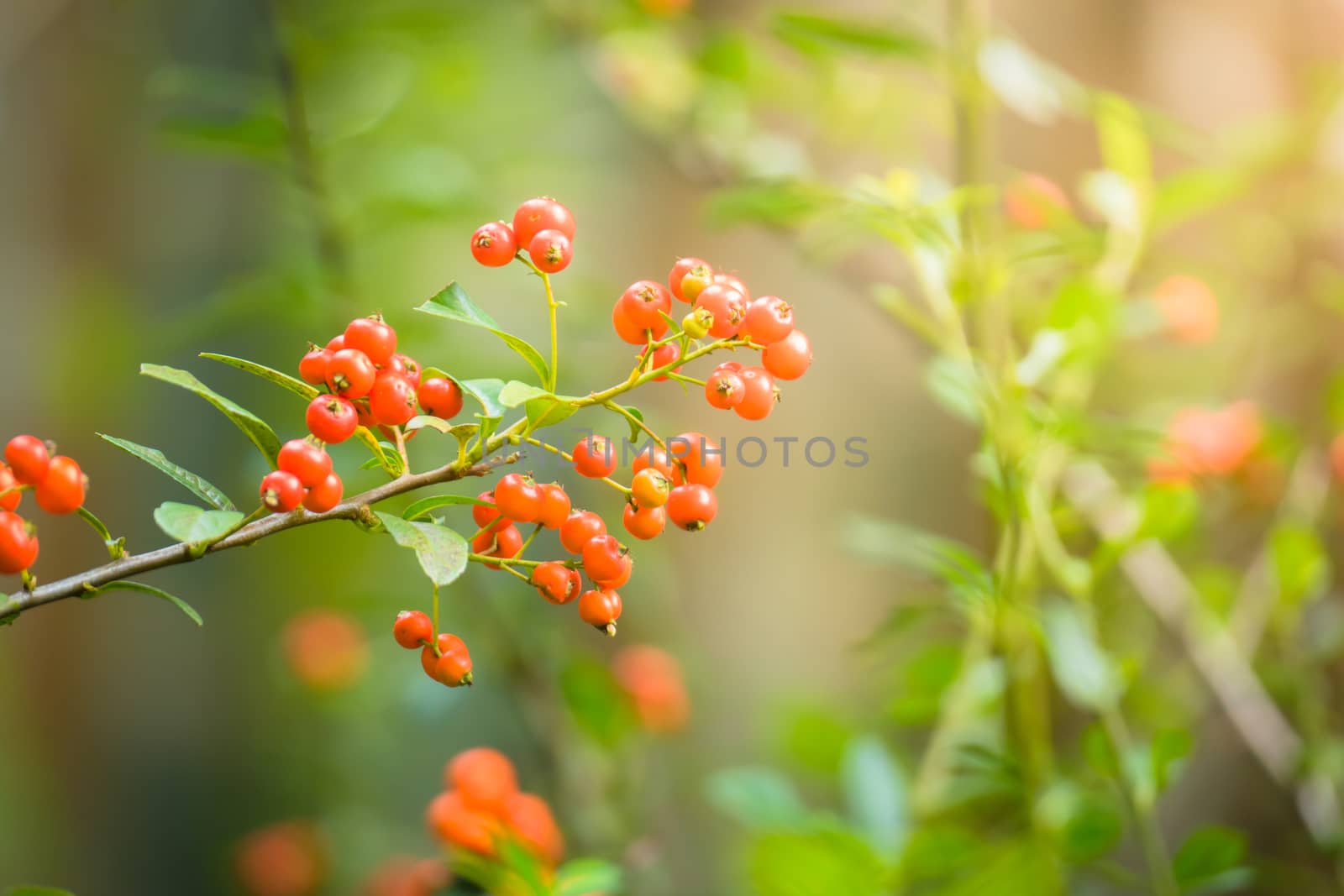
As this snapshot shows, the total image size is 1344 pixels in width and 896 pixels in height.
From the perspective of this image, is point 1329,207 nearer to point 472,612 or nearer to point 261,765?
point 472,612

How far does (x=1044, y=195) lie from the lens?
2.58ft

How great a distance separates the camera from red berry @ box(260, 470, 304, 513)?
0.30 m

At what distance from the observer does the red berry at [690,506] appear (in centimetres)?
35

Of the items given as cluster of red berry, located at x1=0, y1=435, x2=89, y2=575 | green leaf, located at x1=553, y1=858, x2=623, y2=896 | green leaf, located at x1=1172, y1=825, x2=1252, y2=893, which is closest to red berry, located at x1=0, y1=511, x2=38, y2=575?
cluster of red berry, located at x1=0, y1=435, x2=89, y2=575

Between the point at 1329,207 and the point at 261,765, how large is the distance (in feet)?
4.98

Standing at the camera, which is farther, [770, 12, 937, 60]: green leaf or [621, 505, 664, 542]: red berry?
[770, 12, 937, 60]: green leaf

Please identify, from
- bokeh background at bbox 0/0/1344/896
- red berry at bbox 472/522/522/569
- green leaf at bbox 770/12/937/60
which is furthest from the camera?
bokeh background at bbox 0/0/1344/896

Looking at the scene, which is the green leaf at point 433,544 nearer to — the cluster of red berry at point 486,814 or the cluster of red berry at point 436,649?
the cluster of red berry at point 436,649

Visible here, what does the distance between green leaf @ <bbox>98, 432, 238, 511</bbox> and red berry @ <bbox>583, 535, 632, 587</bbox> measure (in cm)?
13

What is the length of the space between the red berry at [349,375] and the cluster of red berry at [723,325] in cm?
9

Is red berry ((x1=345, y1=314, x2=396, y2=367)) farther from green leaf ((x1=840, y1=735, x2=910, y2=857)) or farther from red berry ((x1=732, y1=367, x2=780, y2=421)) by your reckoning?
green leaf ((x1=840, y1=735, x2=910, y2=857))

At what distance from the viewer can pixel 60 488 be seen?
0.31 meters

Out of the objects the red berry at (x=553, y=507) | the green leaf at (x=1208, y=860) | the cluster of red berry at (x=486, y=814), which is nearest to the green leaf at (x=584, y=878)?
the cluster of red berry at (x=486, y=814)

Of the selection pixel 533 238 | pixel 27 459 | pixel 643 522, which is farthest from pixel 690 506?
pixel 27 459
